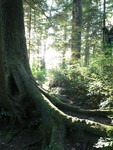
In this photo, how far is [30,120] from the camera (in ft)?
13.9

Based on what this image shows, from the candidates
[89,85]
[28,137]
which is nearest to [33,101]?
[28,137]

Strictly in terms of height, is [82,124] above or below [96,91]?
below

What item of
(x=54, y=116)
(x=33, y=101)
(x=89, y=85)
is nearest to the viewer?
(x=54, y=116)

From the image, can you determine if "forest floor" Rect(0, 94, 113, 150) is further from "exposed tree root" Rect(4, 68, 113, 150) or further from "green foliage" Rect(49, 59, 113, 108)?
"green foliage" Rect(49, 59, 113, 108)

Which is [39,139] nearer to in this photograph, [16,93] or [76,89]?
[16,93]

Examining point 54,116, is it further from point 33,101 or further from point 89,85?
point 89,85

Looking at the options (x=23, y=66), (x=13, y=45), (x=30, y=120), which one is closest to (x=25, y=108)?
(x=30, y=120)

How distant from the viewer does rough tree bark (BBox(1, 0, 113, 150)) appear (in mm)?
2979

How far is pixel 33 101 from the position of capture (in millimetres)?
4344

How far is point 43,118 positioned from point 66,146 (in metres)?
1.16

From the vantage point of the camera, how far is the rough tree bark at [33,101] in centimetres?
298

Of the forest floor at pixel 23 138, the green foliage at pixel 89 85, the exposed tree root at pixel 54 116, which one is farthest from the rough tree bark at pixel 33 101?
the green foliage at pixel 89 85

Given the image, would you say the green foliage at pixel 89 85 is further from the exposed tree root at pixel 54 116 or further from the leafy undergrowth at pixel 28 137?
the leafy undergrowth at pixel 28 137

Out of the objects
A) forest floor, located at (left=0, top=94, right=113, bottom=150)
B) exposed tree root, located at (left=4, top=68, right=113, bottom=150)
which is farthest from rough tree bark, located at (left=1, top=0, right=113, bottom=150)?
forest floor, located at (left=0, top=94, right=113, bottom=150)
